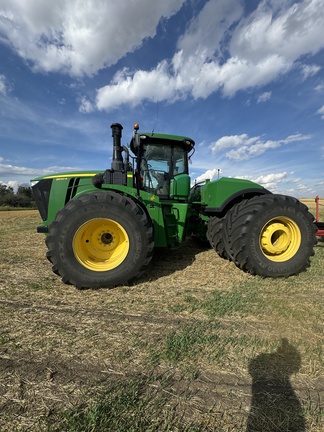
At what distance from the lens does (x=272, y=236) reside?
402 centimetres

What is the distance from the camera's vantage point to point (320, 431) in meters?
1.33

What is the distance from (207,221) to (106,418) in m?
4.05

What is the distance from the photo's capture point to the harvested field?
4.60ft

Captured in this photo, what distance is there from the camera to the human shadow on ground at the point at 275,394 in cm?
137

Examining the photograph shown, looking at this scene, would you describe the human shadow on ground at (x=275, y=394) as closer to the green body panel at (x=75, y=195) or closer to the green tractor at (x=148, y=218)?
the green tractor at (x=148, y=218)

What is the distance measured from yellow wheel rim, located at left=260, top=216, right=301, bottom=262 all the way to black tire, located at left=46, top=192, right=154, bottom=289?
1.90m

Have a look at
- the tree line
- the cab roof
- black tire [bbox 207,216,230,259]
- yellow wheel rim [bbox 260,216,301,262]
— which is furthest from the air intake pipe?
the tree line

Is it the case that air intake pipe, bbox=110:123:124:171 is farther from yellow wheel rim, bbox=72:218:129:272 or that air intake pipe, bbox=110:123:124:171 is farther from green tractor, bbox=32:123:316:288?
yellow wheel rim, bbox=72:218:129:272

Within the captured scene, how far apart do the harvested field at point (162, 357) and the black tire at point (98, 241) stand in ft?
0.75

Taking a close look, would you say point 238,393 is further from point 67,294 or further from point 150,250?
point 67,294

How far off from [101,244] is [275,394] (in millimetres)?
2736

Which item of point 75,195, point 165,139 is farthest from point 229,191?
point 75,195

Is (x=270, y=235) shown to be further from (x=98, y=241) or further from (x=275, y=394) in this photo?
(x=98, y=241)

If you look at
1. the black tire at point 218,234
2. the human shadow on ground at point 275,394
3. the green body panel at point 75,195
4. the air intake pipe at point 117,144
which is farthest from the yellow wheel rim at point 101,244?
the human shadow on ground at point 275,394
